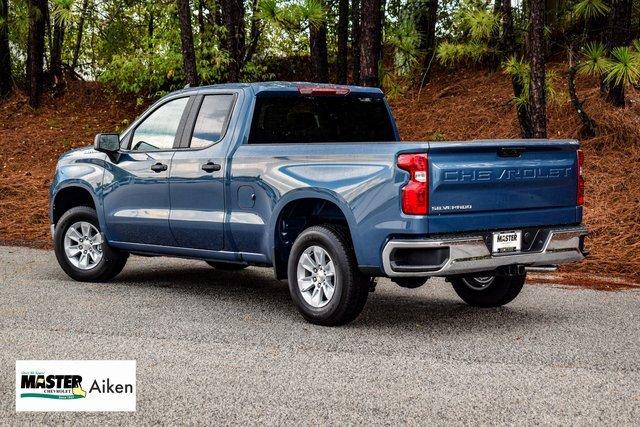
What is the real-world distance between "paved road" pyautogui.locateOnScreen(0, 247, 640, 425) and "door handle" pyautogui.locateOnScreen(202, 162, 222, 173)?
1244 mm

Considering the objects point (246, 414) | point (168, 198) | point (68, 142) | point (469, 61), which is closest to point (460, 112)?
point (469, 61)

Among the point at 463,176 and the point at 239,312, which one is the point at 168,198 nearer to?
the point at 239,312

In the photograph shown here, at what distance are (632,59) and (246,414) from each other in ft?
32.2

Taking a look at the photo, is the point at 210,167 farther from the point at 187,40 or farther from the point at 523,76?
the point at 187,40

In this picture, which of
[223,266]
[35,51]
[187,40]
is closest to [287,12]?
[187,40]

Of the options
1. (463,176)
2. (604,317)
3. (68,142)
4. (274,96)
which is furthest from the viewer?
(68,142)

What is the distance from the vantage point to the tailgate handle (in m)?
6.99

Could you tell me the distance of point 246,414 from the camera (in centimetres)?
491

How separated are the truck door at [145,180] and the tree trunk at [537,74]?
5.84 metres

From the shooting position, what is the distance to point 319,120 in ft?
27.9

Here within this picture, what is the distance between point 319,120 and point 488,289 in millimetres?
2198

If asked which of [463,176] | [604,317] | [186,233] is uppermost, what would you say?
[463,176]

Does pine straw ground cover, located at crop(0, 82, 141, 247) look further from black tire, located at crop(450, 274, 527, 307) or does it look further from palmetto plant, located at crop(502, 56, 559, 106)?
palmetto plant, located at crop(502, 56, 559, 106)

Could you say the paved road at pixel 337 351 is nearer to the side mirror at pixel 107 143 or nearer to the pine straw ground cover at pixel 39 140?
the side mirror at pixel 107 143
